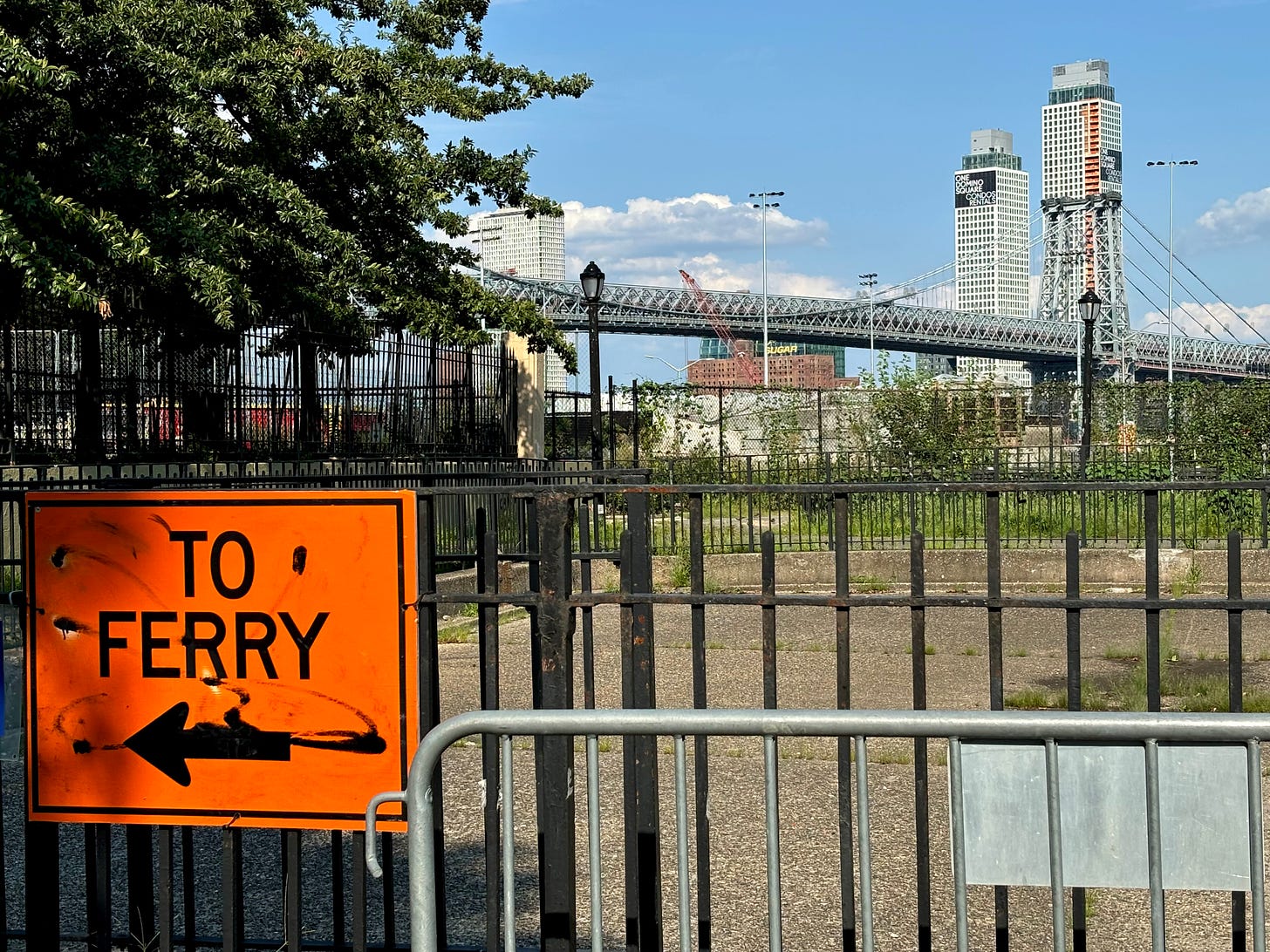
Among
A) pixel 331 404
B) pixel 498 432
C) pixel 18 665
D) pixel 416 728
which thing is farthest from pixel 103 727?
pixel 498 432

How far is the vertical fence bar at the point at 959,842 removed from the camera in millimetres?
2957

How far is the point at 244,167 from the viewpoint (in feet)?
49.2

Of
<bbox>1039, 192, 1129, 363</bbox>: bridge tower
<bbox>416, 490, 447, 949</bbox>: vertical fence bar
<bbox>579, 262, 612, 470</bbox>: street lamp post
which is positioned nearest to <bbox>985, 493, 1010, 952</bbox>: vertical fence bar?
<bbox>416, 490, 447, 949</bbox>: vertical fence bar

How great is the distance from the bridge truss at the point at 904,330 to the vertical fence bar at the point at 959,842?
324ft

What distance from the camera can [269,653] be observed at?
148 inches

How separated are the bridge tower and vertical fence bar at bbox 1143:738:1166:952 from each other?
4124 inches

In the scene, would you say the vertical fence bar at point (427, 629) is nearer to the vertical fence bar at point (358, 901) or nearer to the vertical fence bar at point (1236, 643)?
the vertical fence bar at point (358, 901)

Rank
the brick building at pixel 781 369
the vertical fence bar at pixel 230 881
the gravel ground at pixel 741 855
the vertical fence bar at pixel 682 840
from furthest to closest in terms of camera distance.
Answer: the brick building at pixel 781 369 → the gravel ground at pixel 741 855 → the vertical fence bar at pixel 230 881 → the vertical fence bar at pixel 682 840

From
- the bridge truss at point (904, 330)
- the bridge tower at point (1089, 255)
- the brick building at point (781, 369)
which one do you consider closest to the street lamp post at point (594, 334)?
the bridge truss at point (904, 330)

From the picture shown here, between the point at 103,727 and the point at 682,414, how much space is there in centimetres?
2441

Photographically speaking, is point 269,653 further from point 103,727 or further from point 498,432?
point 498,432

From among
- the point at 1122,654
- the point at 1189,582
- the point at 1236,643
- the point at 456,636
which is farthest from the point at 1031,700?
the point at 1189,582

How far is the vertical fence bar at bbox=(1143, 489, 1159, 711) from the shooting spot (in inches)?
147

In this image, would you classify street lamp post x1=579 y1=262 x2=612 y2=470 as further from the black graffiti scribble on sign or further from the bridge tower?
the bridge tower
